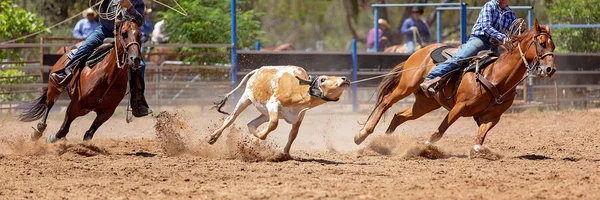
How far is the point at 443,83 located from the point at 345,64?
714 centimetres

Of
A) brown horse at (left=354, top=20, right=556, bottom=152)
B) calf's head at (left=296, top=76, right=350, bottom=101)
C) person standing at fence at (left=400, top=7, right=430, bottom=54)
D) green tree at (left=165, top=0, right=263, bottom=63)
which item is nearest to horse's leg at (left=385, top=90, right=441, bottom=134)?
brown horse at (left=354, top=20, right=556, bottom=152)

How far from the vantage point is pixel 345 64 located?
18.2m

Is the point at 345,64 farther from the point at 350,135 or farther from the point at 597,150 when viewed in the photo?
the point at 597,150

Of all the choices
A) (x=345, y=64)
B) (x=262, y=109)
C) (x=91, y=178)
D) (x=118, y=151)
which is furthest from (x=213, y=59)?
(x=91, y=178)

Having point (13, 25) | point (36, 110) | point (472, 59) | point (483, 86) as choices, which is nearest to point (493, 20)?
point (472, 59)

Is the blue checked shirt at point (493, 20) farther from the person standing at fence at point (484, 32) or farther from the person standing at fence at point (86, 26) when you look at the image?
the person standing at fence at point (86, 26)

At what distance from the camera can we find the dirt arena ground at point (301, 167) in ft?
26.0

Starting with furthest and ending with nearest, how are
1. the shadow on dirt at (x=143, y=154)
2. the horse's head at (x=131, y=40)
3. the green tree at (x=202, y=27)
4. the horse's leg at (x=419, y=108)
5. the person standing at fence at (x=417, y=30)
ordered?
1. the person standing at fence at (x=417, y=30)
2. the green tree at (x=202, y=27)
3. the horse's leg at (x=419, y=108)
4. the shadow on dirt at (x=143, y=154)
5. the horse's head at (x=131, y=40)

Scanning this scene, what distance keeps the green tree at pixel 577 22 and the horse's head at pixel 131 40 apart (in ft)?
39.1

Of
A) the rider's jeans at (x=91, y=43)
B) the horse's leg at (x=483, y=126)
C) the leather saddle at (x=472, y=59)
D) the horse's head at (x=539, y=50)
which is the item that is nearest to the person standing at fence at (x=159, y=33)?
the rider's jeans at (x=91, y=43)

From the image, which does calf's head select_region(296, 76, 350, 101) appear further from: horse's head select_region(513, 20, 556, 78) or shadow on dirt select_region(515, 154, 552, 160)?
shadow on dirt select_region(515, 154, 552, 160)

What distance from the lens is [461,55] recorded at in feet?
36.4

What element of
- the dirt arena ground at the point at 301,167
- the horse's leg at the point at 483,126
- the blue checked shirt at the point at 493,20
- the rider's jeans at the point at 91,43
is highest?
the blue checked shirt at the point at 493,20

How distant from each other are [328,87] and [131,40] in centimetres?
225
